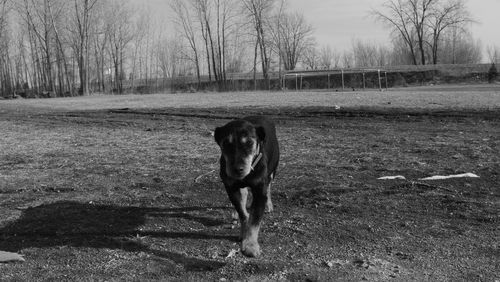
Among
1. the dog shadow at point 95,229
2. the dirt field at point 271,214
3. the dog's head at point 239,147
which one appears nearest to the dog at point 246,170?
the dog's head at point 239,147

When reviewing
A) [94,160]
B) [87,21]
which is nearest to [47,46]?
[87,21]

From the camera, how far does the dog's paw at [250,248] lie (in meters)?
4.17

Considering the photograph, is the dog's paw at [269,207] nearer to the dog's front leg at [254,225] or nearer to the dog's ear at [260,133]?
the dog's front leg at [254,225]

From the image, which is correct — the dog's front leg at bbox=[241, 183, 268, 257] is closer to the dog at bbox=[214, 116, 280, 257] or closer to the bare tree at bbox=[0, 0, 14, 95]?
the dog at bbox=[214, 116, 280, 257]

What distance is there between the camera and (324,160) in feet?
27.2

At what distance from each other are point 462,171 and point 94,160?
570 centimetres

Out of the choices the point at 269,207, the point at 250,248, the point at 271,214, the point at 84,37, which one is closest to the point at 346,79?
the point at 84,37

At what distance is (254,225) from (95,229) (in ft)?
5.29

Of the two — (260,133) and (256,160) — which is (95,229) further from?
(260,133)

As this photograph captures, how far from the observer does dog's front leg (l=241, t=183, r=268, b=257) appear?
165 inches

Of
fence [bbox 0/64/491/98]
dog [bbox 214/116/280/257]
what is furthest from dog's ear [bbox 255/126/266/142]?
fence [bbox 0/64/491/98]

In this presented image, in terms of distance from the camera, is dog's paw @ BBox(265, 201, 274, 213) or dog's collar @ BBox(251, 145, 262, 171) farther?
dog's paw @ BBox(265, 201, 274, 213)

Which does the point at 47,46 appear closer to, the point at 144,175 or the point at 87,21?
the point at 87,21

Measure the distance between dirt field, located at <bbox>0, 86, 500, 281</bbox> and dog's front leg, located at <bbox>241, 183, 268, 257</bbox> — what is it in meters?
0.09
